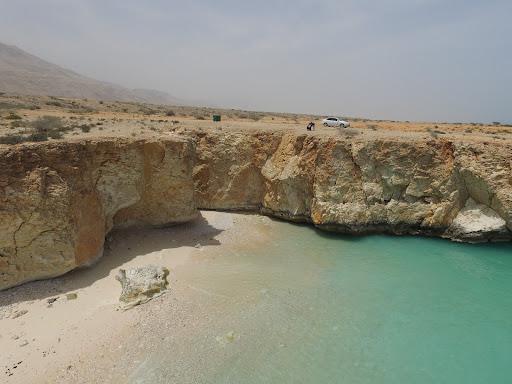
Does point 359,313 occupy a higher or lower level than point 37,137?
lower

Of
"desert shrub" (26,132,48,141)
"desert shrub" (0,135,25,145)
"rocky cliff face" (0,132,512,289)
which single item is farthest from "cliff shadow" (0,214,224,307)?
"desert shrub" (0,135,25,145)

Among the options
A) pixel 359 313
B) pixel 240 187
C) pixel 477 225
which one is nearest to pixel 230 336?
pixel 359 313

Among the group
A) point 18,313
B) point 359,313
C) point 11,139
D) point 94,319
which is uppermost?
point 11,139

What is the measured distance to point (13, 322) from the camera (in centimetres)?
1111

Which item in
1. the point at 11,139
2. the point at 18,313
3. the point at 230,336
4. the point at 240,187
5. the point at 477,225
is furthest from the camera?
the point at 240,187

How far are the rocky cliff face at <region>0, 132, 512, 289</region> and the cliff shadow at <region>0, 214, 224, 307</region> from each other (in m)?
0.43

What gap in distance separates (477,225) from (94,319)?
18.9m

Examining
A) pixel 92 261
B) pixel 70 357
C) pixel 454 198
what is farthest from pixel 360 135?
pixel 70 357

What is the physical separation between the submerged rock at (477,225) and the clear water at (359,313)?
660 mm

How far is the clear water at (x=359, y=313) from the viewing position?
998cm

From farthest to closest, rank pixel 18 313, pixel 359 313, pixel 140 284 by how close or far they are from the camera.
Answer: pixel 140 284
pixel 359 313
pixel 18 313

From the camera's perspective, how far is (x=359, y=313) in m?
12.4

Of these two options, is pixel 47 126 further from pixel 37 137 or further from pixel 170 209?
pixel 170 209

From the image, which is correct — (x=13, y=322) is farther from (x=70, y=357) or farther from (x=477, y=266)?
(x=477, y=266)
